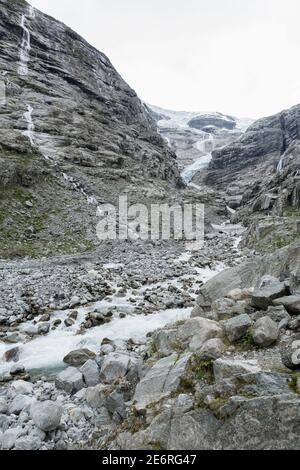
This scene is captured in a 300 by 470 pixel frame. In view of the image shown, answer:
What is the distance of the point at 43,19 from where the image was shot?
288ft

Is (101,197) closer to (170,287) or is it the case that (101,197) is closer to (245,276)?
(170,287)

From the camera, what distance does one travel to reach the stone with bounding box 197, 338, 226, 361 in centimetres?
686

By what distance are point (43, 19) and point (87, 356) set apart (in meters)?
102

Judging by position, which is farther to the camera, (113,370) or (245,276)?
(245,276)

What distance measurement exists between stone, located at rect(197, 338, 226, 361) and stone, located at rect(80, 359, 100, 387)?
329cm

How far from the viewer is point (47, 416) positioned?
274 inches

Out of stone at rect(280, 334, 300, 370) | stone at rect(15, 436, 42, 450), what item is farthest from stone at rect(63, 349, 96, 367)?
stone at rect(280, 334, 300, 370)

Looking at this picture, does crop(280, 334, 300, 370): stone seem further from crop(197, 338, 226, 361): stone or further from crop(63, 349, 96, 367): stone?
crop(63, 349, 96, 367): stone

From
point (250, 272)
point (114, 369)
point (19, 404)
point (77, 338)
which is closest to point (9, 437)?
point (19, 404)

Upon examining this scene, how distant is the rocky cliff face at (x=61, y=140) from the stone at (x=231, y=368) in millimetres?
24589

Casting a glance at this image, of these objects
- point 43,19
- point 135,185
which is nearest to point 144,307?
point 135,185

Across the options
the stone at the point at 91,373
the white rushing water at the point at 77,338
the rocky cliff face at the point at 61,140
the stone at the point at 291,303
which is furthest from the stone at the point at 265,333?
the rocky cliff face at the point at 61,140

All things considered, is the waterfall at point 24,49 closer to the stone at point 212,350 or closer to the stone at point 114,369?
the stone at point 114,369

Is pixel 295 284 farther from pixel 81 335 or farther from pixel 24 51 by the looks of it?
pixel 24 51
